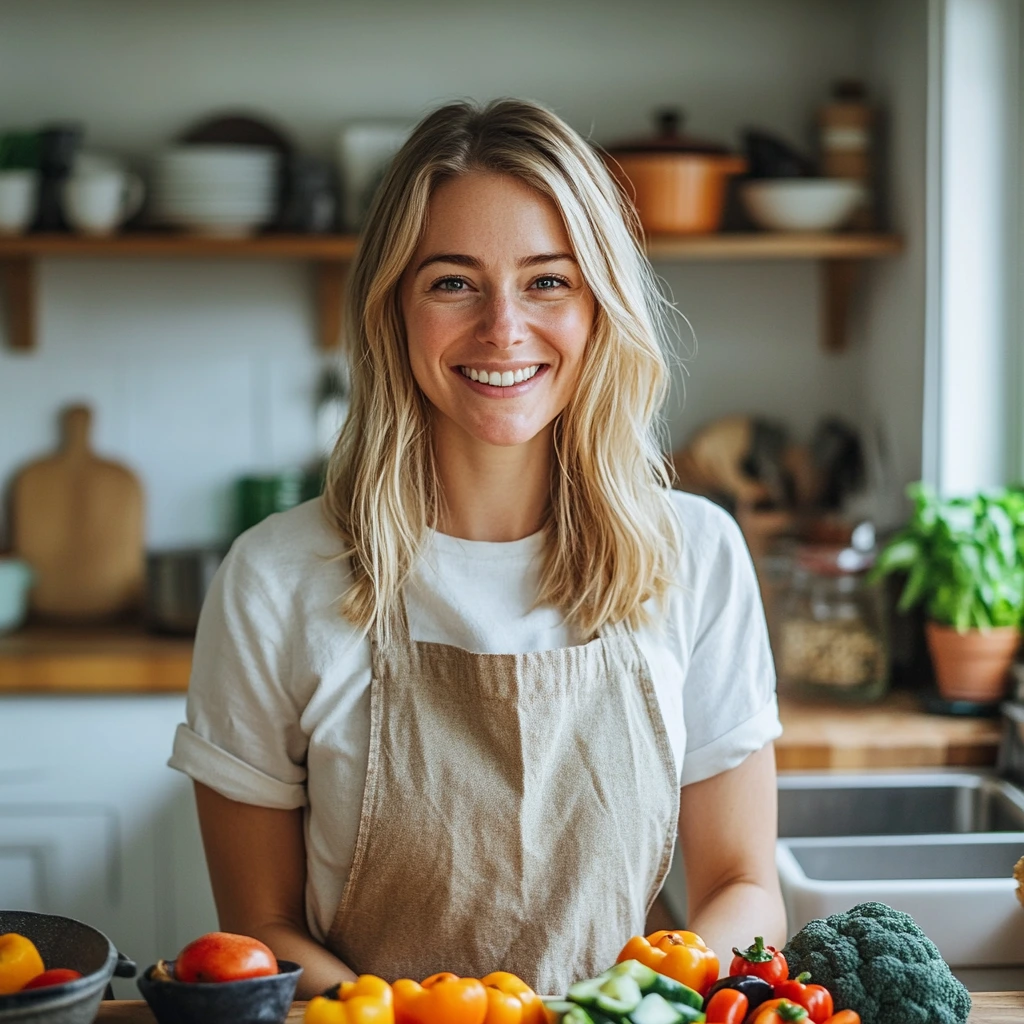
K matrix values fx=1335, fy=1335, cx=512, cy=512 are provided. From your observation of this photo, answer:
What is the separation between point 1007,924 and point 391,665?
0.87 m

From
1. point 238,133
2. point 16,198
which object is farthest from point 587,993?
point 238,133

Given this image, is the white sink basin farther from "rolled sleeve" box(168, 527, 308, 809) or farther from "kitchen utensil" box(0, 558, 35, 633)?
"kitchen utensil" box(0, 558, 35, 633)

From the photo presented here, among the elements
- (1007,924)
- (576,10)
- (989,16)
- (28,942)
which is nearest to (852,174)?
(989,16)

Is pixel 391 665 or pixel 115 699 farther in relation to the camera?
pixel 115 699

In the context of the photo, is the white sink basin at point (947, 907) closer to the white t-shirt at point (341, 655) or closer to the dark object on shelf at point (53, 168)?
the white t-shirt at point (341, 655)

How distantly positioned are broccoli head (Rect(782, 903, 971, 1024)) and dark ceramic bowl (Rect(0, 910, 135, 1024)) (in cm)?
50

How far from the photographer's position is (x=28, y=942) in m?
0.94

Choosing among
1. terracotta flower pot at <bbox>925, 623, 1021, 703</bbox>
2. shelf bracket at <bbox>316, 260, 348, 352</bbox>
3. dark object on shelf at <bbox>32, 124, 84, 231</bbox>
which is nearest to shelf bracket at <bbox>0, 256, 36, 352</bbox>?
dark object on shelf at <bbox>32, 124, 84, 231</bbox>

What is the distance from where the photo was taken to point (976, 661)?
225 cm

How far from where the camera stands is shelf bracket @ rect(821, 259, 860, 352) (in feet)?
9.30

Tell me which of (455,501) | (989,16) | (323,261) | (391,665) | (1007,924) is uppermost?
(989,16)

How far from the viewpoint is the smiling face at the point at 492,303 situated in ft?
4.26

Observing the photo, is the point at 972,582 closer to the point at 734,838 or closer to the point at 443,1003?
the point at 734,838

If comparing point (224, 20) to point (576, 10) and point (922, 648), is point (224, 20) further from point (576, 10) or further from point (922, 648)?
point (922, 648)
